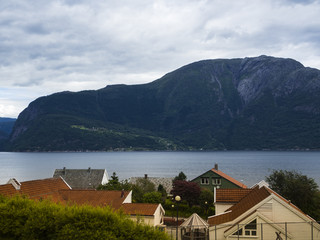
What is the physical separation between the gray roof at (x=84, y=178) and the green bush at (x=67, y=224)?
5116 centimetres

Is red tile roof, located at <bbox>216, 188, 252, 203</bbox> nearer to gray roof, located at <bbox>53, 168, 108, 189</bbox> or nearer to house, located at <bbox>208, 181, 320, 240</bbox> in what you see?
house, located at <bbox>208, 181, 320, 240</bbox>

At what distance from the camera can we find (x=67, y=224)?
16.8 meters

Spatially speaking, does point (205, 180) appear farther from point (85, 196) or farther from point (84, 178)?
point (85, 196)

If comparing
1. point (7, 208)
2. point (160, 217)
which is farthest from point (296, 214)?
point (7, 208)

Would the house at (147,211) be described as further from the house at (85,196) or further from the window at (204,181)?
the window at (204,181)

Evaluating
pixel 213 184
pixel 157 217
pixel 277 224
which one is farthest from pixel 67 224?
pixel 213 184

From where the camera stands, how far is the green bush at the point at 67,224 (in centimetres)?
1631

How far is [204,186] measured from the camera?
63.3 m

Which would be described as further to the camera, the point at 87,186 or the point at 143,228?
the point at 87,186

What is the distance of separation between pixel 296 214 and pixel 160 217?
16.4 meters

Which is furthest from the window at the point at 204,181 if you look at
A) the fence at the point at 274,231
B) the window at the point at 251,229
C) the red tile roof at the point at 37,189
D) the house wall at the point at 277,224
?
the window at the point at 251,229

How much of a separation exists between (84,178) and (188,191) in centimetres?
2704

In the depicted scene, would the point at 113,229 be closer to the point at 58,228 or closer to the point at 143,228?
the point at 143,228

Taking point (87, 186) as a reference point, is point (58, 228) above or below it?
above
